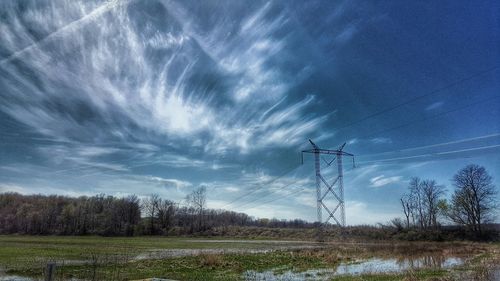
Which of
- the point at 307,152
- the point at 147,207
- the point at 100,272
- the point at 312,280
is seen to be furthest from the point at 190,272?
the point at 147,207

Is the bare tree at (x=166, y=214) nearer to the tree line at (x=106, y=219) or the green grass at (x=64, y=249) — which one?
the tree line at (x=106, y=219)

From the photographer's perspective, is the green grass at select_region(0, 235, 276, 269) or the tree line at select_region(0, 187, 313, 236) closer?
the green grass at select_region(0, 235, 276, 269)

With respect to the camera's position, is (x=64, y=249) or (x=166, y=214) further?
(x=166, y=214)

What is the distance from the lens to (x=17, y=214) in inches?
6870

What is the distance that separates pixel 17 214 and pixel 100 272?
612 ft

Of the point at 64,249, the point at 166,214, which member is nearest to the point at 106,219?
the point at 166,214

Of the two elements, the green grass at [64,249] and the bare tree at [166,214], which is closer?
the green grass at [64,249]

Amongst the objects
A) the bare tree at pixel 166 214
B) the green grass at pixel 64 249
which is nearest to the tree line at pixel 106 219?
the bare tree at pixel 166 214

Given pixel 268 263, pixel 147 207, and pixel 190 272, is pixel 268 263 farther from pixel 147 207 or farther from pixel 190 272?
pixel 147 207

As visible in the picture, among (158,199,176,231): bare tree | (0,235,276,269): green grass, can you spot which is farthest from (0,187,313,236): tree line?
(0,235,276,269): green grass

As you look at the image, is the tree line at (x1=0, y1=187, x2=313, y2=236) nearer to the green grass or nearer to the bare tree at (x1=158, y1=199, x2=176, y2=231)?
the bare tree at (x1=158, y1=199, x2=176, y2=231)

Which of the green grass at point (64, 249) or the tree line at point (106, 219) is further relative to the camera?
the tree line at point (106, 219)

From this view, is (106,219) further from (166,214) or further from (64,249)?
(64,249)

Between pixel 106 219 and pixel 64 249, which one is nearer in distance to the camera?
pixel 64 249
